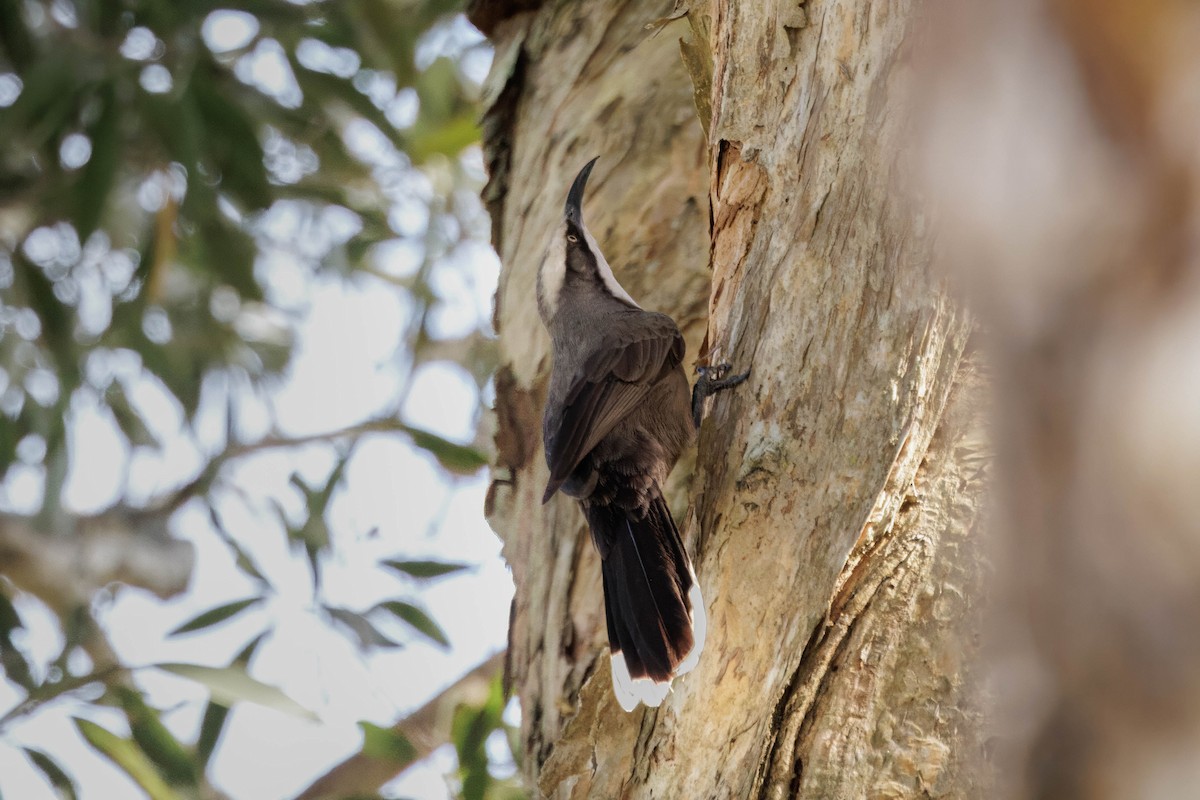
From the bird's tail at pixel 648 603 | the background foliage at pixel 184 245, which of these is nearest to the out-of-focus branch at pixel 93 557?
the background foliage at pixel 184 245

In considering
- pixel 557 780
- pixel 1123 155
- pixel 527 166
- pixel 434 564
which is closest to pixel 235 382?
pixel 434 564

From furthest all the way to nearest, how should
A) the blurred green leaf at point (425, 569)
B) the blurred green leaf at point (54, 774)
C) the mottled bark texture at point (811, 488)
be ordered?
the blurred green leaf at point (425, 569)
the blurred green leaf at point (54, 774)
the mottled bark texture at point (811, 488)

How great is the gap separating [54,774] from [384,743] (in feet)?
3.75

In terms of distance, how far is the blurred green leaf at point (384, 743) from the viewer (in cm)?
344

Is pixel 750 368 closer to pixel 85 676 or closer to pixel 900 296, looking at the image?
pixel 900 296

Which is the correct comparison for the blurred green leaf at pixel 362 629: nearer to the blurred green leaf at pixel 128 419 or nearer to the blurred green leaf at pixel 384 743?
the blurred green leaf at pixel 384 743

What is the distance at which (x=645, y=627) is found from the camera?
6.76 feet

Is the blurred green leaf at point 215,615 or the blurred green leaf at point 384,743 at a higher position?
the blurred green leaf at point 215,615

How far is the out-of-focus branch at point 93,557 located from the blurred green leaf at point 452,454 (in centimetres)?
111

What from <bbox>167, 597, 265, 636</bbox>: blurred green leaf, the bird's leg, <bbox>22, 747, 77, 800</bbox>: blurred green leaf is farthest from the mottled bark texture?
<bbox>22, 747, 77, 800</bbox>: blurred green leaf

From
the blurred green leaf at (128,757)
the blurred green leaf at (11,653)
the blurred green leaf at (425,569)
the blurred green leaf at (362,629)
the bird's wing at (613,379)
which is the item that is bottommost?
the blurred green leaf at (128,757)

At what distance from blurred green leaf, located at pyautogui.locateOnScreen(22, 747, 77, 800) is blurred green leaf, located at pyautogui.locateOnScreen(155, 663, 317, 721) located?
0.46 meters

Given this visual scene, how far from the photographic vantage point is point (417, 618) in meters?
4.20

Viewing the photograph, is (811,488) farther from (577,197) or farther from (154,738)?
(154,738)
